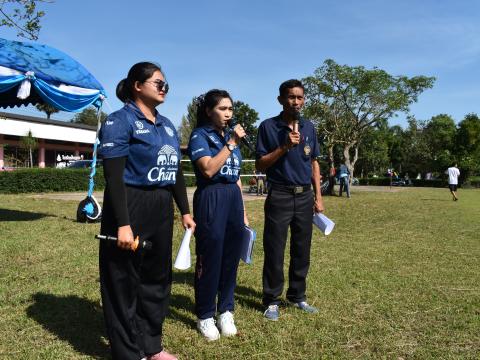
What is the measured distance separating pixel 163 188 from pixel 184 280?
2492 millimetres

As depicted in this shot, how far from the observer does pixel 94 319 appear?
3801mm

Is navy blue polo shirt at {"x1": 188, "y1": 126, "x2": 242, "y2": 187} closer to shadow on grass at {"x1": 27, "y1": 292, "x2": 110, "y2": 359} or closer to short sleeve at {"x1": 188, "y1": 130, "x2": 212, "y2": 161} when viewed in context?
short sleeve at {"x1": 188, "y1": 130, "x2": 212, "y2": 161}

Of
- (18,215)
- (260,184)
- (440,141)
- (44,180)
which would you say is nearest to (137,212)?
(18,215)

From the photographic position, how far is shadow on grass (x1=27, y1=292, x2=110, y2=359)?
327cm

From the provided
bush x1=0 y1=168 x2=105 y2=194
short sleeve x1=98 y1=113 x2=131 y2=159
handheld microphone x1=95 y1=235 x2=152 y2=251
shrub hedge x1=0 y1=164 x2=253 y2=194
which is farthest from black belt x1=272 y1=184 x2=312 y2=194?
bush x1=0 y1=168 x2=105 y2=194

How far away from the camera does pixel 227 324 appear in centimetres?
351

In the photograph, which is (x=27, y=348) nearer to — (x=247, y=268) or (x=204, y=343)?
(x=204, y=343)

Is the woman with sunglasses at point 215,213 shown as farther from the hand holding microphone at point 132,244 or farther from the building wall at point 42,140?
the building wall at point 42,140

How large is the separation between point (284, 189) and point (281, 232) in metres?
0.40

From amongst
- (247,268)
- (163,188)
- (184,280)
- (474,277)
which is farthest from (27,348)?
(474,277)

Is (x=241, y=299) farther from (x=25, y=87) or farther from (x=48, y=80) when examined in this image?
(x=48, y=80)

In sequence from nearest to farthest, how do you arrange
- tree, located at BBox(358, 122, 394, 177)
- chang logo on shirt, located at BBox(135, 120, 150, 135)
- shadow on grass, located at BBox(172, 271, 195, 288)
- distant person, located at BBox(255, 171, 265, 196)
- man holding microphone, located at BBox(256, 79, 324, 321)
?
chang logo on shirt, located at BBox(135, 120, 150, 135)
man holding microphone, located at BBox(256, 79, 324, 321)
shadow on grass, located at BBox(172, 271, 195, 288)
distant person, located at BBox(255, 171, 265, 196)
tree, located at BBox(358, 122, 394, 177)

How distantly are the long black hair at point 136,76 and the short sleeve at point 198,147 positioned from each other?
1.96 ft

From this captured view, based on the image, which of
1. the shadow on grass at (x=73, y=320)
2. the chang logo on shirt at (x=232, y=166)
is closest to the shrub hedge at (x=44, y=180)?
the shadow on grass at (x=73, y=320)
